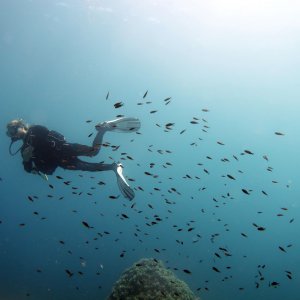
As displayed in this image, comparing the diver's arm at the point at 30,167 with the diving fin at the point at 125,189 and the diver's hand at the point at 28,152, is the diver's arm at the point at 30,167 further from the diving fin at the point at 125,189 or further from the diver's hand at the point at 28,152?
the diving fin at the point at 125,189

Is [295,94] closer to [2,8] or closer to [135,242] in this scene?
[135,242]

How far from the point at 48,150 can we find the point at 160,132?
120776 mm

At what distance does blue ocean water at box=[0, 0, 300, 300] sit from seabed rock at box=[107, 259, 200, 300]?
4.99 feet

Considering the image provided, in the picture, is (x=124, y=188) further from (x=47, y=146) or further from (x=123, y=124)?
(x=47, y=146)

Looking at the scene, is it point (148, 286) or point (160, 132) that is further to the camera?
point (160, 132)

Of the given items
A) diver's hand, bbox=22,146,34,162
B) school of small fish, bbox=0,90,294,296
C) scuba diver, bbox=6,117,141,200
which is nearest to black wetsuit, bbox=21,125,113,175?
scuba diver, bbox=6,117,141,200

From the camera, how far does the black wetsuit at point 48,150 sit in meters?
10.8

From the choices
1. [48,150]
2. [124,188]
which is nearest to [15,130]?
[48,150]

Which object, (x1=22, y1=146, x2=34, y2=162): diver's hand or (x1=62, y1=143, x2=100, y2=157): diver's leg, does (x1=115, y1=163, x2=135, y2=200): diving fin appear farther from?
(x1=22, y1=146, x2=34, y2=162): diver's hand

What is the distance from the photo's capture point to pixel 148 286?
10703 mm

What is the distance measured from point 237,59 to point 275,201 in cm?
8253

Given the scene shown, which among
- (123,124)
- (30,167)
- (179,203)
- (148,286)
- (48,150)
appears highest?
(123,124)

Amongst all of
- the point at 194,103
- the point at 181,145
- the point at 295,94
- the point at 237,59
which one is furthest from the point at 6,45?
the point at 181,145

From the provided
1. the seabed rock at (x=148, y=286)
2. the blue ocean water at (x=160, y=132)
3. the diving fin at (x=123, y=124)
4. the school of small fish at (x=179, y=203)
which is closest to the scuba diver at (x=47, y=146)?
the diving fin at (x=123, y=124)
